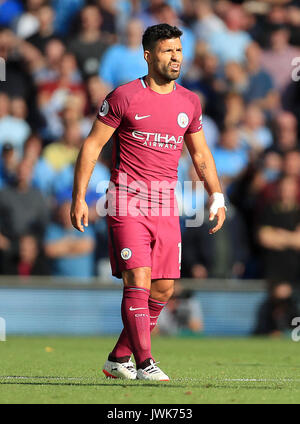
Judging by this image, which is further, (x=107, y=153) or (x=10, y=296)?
(x=107, y=153)

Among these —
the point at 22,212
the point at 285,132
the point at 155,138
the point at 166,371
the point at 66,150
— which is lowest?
the point at 166,371

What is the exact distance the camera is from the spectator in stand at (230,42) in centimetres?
1644

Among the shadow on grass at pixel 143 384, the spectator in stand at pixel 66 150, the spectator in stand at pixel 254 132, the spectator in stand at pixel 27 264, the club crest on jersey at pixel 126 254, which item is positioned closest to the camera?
the shadow on grass at pixel 143 384

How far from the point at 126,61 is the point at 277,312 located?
4620 mm

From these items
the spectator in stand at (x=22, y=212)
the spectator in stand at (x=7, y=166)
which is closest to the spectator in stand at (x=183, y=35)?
the spectator in stand at (x=7, y=166)

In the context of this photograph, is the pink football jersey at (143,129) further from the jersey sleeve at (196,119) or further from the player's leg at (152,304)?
the player's leg at (152,304)

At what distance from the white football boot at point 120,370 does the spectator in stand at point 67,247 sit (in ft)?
19.0

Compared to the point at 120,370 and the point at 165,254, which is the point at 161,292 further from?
the point at 120,370

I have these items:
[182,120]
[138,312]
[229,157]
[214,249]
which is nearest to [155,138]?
[182,120]

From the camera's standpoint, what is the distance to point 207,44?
1644 cm

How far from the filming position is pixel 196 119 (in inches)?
300

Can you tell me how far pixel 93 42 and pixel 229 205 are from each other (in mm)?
3814

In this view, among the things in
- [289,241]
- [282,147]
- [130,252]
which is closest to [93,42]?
[282,147]

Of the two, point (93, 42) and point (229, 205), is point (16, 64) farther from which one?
point (229, 205)
